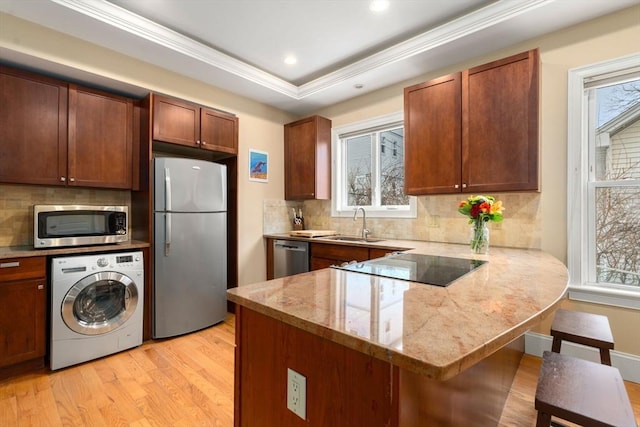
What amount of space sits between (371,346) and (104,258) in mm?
2651

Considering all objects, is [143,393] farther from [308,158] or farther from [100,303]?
[308,158]

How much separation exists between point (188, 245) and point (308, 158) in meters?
1.80

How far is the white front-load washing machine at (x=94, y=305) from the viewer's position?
7.48 feet

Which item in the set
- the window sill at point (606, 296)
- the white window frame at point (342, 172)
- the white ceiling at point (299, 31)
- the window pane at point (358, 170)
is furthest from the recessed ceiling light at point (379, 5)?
the window sill at point (606, 296)

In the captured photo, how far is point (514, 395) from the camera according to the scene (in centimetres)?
196

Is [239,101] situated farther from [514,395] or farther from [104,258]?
[514,395]

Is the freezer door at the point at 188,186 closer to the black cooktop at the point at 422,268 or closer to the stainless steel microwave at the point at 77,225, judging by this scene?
the stainless steel microwave at the point at 77,225

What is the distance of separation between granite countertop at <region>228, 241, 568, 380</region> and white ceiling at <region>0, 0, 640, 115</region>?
2044 mm

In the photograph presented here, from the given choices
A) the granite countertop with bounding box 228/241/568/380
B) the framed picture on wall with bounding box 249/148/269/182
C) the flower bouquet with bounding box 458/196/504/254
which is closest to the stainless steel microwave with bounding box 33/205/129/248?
the framed picture on wall with bounding box 249/148/269/182

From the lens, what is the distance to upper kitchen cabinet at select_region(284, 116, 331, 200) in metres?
3.83

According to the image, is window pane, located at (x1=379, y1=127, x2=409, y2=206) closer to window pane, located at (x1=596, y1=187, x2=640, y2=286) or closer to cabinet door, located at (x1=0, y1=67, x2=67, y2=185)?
window pane, located at (x1=596, y1=187, x2=640, y2=286)

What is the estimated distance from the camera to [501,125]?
92.2 inches

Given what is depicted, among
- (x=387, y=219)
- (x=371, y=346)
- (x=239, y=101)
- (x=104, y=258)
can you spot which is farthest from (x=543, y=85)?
(x=104, y=258)

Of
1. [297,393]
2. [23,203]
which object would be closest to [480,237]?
[297,393]
